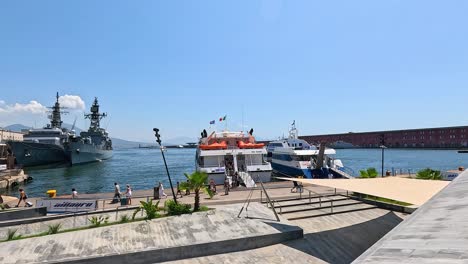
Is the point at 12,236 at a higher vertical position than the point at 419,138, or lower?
lower

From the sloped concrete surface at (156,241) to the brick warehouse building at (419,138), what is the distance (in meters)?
103

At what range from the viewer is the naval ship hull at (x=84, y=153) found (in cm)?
7610

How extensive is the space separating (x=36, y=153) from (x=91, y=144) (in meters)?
16.4

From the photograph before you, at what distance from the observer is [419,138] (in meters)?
148

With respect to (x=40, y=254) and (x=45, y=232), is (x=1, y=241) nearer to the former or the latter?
(x=45, y=232)

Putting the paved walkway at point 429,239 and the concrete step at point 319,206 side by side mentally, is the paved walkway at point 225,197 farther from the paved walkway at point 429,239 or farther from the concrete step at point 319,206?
the paved walkway at point 429,239

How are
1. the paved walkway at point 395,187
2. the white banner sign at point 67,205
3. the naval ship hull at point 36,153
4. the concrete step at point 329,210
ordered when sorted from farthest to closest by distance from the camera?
the naval ship hull at point 36,153, the white banner sign at point 67,205, the concrete step at point 329,210, the paved walkway at point 395,187

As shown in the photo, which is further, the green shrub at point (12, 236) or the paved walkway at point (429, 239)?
the green shrub at point (12, 236)

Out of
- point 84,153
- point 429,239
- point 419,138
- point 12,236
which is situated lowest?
point 12,236

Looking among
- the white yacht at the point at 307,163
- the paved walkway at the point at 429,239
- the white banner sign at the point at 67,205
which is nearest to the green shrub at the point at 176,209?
the white banner sign at the point at 67,205

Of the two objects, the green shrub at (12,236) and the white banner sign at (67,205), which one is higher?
the white banner sign at (67,205)

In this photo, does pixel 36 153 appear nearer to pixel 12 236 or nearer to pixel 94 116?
pixel 94 116

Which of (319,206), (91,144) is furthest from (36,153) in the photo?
(319,206)

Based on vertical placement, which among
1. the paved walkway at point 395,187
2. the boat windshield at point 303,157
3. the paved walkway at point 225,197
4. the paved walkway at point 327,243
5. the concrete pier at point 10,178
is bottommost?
the concrete pier at point 10,178
